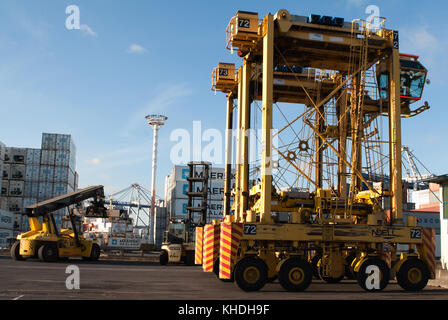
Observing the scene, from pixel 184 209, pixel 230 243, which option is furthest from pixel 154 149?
pixel 230 243

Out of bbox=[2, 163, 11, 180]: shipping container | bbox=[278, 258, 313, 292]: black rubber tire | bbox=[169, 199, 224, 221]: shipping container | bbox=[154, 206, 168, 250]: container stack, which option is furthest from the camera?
bbox=[154, 206, 168, 250]: container stack

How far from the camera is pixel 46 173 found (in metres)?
57.6

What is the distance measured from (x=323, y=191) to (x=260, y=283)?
4140 mm

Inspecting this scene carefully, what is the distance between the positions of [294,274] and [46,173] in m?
50.3

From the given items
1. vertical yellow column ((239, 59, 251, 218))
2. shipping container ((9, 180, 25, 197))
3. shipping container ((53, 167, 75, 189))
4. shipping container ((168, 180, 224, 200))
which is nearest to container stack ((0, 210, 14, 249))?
shipping container ((9, 180, 25, 197))

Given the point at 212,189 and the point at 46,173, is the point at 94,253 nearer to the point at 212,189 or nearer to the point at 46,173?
the point at 212,189

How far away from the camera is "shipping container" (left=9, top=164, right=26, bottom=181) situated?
57.1 meters

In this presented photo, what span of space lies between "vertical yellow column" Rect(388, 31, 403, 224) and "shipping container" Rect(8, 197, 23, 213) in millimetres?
50912

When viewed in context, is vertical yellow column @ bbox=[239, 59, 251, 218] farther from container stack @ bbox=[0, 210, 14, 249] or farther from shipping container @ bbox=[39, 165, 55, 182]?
shipping container @ bbox=[39, 165, 55, 182]

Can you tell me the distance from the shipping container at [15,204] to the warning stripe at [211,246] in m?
46.8

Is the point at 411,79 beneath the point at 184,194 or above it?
above

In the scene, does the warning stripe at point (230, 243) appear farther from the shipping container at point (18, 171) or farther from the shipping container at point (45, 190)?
the shipping container at point (18, 171)
